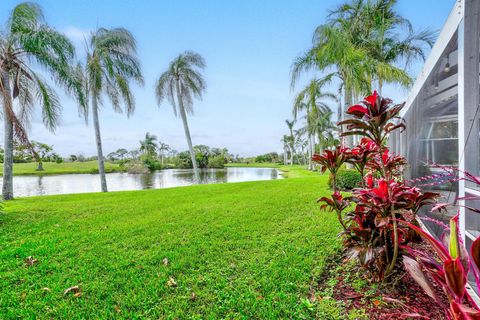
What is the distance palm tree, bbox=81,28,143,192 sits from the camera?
1055cm

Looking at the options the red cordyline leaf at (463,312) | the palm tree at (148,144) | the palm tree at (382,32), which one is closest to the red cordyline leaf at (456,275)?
the red cordyline leaf at (463,312)

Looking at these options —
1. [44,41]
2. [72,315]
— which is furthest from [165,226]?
[44,41]

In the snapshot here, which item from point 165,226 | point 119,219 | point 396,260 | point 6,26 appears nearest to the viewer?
point 396,260

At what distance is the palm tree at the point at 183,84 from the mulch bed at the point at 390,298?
1322 cm

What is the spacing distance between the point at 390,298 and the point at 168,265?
218 cm

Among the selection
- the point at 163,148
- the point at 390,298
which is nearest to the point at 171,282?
the point at 390,298

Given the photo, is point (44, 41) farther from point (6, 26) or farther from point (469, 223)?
point (469, 223)

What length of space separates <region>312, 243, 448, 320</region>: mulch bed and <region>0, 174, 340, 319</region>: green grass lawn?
0.58ft

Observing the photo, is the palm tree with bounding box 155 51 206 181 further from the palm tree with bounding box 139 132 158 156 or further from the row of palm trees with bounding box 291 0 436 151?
the palm tree with bounding box 139 132 158 156

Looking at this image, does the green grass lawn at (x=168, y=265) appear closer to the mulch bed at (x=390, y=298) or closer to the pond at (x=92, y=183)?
the mulch bed at (x=390, y=298)

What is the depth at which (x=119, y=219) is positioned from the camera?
15.8ft

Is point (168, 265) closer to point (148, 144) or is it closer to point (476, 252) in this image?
point (476, 252)

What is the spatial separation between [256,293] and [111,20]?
1358 cm

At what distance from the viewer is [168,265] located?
8.75 ft
